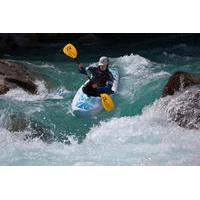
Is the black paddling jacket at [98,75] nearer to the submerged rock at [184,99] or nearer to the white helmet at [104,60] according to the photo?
the white helmet at [104,60]

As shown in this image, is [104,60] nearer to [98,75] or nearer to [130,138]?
[98,75]

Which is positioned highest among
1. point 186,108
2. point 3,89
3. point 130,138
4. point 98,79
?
point 98,79

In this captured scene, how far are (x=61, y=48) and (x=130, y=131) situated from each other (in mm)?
914

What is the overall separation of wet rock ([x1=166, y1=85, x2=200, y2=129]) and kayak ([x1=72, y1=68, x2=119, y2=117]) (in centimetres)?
51

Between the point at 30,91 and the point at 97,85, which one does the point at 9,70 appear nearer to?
the point at 30,91

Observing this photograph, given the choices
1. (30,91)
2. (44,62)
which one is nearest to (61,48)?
(44,62)

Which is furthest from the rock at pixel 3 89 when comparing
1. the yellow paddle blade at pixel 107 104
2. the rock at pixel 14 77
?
the yellow paddle blade at pixel 107 104

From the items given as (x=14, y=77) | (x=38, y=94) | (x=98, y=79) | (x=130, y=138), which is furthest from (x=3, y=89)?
(x=130, y=138)

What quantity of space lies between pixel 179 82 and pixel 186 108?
23 centimetres

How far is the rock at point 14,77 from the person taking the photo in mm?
4402

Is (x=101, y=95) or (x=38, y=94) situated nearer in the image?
(x=101, y=95)

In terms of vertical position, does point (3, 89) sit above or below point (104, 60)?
below

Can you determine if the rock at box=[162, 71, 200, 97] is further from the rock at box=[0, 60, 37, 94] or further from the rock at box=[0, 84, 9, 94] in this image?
the rock at box=[0, 84, 9, 94]

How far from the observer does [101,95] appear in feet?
14.2
